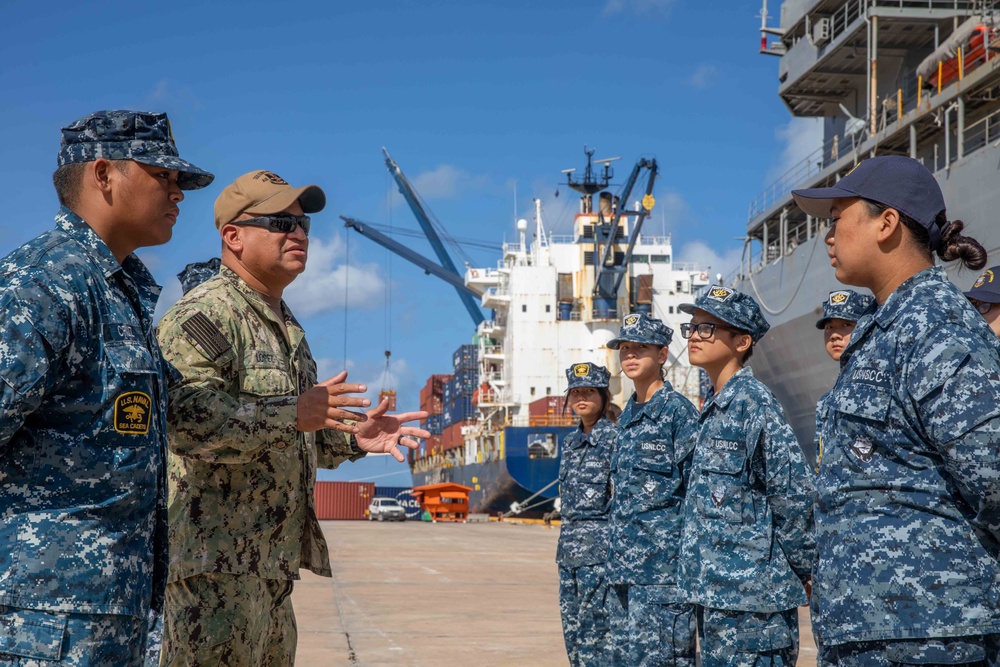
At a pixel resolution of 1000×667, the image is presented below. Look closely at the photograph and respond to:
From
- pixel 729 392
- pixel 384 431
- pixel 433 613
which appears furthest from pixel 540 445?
pixel 384 431

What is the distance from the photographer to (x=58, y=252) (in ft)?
6.51

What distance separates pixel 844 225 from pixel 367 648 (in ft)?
16.2

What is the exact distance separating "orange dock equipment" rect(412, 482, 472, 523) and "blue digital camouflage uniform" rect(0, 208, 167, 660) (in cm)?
3858

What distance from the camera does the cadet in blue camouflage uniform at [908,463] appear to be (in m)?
1.99

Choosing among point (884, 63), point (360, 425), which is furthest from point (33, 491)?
point (884, 63)

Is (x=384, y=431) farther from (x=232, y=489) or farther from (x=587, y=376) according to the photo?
(x=587, y=376)

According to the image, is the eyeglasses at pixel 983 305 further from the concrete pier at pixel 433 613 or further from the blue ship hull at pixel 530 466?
the blue ship hull at pixel 530 466

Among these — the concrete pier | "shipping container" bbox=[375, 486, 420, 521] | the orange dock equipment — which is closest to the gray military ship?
the concrete pier

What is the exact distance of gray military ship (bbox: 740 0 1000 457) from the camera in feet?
50.2

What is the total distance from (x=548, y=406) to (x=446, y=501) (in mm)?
5588

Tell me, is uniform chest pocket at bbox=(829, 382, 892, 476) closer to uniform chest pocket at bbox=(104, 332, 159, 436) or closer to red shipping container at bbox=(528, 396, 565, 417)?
uniform chest pocket at bbox=(104, 332, 159, 436)

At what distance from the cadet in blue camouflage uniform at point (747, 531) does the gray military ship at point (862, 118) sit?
470 inches

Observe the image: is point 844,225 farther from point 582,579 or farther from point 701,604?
point 582,579

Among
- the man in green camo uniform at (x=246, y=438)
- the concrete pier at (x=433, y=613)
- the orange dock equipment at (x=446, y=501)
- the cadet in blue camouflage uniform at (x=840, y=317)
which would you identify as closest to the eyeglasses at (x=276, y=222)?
the man in green camo uniform at (x=246, y=438)
